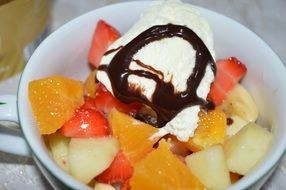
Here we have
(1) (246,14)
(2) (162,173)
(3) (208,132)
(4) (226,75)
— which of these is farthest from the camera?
(1) (246,14)

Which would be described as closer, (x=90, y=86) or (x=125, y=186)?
(x=125, y=186)

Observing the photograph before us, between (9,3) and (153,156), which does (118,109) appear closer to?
(153,156)

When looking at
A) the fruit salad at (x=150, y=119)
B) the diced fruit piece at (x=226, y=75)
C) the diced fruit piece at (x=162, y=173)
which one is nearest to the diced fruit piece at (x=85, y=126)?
the fruit salad at (x=150, y=119)

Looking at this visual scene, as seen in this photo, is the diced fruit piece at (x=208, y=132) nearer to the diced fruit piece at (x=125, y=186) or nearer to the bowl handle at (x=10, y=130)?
the diced fruit piece at (x=125, y=186)

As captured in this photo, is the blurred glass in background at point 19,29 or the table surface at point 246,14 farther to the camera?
the table surface at point 246,14

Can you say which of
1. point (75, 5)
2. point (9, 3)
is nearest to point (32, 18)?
point (9, 3)

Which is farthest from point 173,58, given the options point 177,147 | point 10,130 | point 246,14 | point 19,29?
point 246,14

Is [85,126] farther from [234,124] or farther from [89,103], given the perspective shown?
[234,124]
